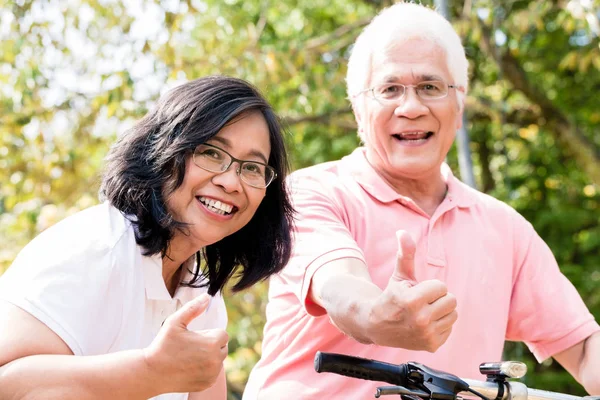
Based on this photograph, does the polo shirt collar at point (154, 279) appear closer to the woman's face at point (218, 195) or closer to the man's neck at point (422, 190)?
the woman's face at point (218, 195)

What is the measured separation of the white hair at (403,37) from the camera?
99.0 inches

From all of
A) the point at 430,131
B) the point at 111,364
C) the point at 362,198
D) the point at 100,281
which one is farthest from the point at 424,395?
the point at 430,131

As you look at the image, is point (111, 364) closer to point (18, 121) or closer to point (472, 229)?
point (472, 229)

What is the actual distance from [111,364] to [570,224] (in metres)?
10.1

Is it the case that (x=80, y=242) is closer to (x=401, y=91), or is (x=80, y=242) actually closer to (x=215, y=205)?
(x=215, y=205)

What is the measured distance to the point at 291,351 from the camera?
2344 mm

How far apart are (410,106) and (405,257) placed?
91 centimetres

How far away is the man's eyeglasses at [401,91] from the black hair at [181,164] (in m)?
0.41

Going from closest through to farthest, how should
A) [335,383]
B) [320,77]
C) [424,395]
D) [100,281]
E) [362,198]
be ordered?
[424,395] < [100,281] < [335,383] < [362,198] < [320,77]

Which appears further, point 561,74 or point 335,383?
point 561,74

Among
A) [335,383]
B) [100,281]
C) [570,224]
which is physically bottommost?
[570,224]

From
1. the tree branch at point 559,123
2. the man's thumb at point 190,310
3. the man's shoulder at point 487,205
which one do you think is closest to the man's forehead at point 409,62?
the man's shoulder at point 487,205

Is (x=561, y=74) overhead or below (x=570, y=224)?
overhead

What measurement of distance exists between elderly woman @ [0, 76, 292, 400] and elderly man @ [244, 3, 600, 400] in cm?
17
